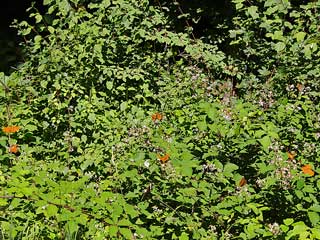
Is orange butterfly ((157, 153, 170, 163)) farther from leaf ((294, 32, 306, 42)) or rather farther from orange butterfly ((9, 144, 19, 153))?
leaf ((294, 32, 306, 42))

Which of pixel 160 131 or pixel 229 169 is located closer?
pixel 229 169

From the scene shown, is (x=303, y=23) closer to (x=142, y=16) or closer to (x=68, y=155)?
(x=142, y=16)

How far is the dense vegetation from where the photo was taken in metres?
2.70

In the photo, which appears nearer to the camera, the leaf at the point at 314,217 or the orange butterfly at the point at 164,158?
the leaf at the point at 314,217

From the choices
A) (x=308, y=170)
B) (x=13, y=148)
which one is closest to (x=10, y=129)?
(x=13, y=148)

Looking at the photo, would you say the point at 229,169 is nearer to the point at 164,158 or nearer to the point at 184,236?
the point at 164,158

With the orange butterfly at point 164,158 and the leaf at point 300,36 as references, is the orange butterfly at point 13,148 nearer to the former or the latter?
the orange butterfly at point 164,158

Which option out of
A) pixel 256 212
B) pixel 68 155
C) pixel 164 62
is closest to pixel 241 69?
pixel 164 62

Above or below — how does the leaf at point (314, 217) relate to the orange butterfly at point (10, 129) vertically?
below

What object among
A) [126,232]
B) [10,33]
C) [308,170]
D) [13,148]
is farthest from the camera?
[10,33]

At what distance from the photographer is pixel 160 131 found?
339cm

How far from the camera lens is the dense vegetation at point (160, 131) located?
2701mm

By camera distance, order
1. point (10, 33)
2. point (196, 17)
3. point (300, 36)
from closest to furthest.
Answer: point (300, 36)
point (196, 17)
point (10, 33)

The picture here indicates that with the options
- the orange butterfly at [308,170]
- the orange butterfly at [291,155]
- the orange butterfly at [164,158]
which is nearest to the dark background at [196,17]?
the orange butterfly at [291,155]
